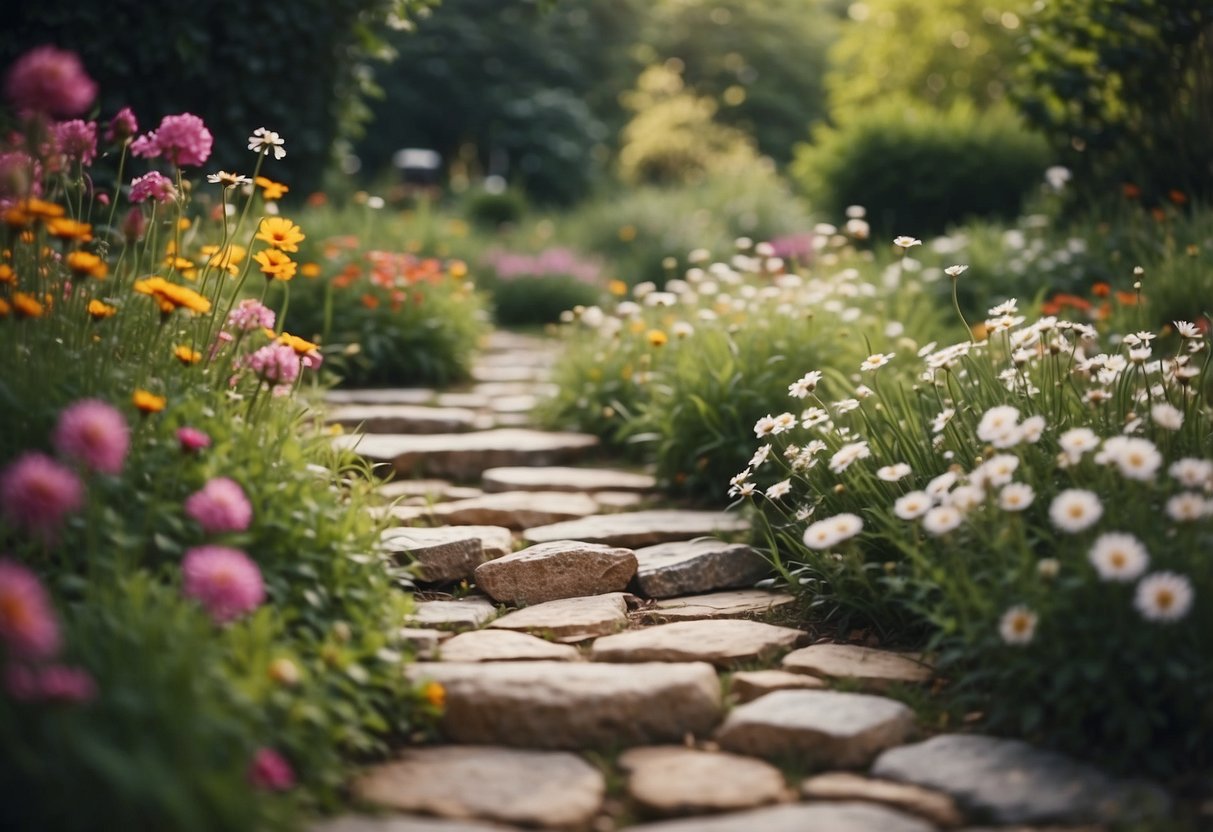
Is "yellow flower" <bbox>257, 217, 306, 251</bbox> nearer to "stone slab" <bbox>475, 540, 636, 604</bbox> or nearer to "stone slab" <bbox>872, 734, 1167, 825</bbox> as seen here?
"stone slab" <bbox>475, 540, 636, 604</bbox>

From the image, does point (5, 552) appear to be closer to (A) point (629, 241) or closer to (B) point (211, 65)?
(B) point (211, 65)

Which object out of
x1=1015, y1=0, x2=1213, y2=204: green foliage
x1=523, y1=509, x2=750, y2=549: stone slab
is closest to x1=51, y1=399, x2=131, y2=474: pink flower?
x1=523, y1=509, x2=750, y2=549: stone slab

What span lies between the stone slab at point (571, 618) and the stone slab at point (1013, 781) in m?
0.89

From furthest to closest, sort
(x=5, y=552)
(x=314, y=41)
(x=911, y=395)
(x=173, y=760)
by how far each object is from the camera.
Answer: (x=314, y=41) < (x=911, y=395) < (x=5, y=552) < (x=173, y=760)

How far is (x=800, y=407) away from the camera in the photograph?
13.4 ft

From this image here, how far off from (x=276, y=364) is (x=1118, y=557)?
6.17 feet

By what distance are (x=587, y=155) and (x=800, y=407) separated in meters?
14.5

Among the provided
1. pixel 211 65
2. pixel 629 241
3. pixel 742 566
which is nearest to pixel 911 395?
pixel 742 566

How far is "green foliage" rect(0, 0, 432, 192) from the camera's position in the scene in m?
4.88

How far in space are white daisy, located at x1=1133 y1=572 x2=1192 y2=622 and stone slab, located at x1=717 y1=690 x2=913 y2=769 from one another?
1.84ft

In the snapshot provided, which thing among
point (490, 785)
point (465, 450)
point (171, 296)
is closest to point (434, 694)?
point (490, 785)

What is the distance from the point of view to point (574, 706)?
2.42 m

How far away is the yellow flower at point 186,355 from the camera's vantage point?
276 cm

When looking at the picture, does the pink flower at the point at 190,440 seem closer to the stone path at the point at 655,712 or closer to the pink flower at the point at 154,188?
the stone path at the point at 655,712
